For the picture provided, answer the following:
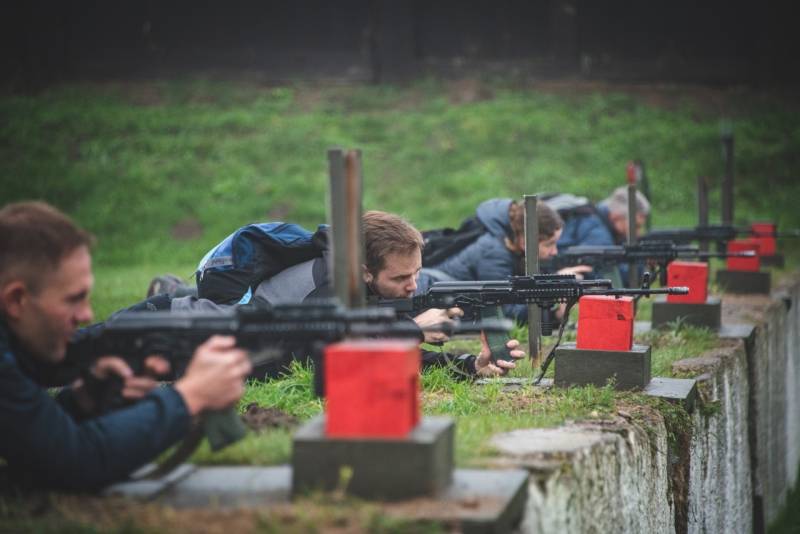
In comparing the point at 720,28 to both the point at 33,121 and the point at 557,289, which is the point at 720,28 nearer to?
the point at 33,121

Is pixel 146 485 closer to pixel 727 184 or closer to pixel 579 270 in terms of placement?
pixel 579 270

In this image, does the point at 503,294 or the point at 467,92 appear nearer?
the point at 503,294

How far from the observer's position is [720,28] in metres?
24.6

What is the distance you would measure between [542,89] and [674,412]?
741 inches

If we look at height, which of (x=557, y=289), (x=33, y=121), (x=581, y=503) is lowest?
(x=581, y=503)

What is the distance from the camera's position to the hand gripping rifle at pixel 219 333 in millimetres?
3855

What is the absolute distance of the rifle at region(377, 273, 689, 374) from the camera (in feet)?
21.7

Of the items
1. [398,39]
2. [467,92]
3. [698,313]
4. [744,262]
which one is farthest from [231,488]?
[398,39]

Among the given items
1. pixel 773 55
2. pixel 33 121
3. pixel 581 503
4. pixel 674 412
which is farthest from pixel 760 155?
pixel 581 503

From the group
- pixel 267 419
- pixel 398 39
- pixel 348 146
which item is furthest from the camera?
pixel 398 39

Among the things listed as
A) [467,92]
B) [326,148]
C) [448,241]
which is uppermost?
[467,92]

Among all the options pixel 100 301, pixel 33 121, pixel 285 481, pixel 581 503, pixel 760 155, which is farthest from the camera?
pixel 33 121

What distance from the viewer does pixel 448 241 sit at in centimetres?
975

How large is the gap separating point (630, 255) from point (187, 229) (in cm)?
1068
